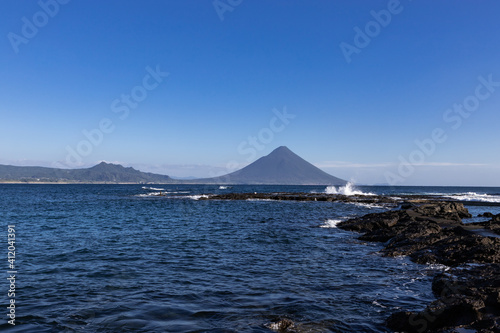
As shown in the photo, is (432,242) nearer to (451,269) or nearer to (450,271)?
(451,269)

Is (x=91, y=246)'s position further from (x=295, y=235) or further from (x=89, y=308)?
(x=295, y=235)

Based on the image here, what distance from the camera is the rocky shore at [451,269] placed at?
8414 millimetres

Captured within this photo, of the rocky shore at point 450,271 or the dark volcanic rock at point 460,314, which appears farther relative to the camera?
the rocky shore at point 450,271

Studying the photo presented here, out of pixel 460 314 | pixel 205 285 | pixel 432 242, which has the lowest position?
pixel 205 285

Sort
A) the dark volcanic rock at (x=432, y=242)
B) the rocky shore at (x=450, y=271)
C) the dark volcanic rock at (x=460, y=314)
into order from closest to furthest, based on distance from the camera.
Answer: the dark volcanic rock at (x=460, y=314) < the rocky shore at (x=450, y=271) < the dark volcanic rock at (x=432, y=242)

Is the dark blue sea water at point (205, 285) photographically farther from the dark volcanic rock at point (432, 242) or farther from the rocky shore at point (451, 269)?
the dark volcanic rock at point (432, 242)

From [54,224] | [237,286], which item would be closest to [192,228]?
[54,224]

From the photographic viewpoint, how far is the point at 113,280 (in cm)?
1309

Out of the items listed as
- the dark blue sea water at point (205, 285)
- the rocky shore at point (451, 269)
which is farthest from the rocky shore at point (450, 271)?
the dark blue sea water at point (205, 285)

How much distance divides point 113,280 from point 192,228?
1690cm

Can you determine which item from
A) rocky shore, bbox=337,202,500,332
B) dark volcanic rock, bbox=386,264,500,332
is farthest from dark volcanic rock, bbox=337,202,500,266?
dark volcanic rock, bbox=386,264,500,332

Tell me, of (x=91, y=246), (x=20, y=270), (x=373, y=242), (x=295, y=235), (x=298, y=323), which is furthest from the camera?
(x=295, y=235)

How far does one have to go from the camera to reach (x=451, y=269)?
47.7 feet

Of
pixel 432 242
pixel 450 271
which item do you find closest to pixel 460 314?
pixel 450 271
